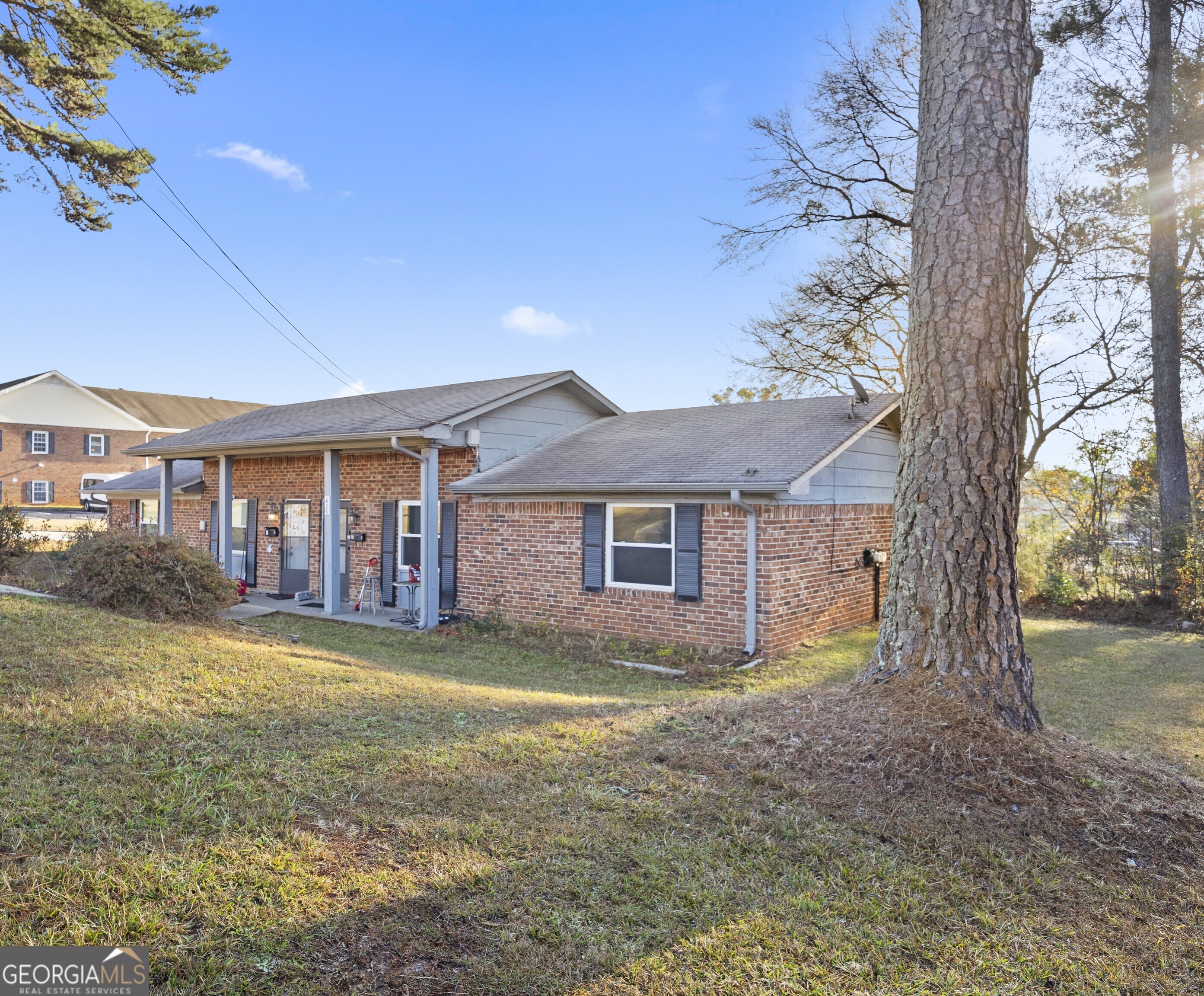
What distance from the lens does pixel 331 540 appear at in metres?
13.3

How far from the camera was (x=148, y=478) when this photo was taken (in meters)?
20.9

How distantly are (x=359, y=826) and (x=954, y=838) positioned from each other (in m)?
2.86

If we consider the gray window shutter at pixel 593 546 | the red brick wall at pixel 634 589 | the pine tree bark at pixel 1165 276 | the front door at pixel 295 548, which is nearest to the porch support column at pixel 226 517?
the front door at pixel 295 548

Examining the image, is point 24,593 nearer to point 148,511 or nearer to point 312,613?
point 312,613

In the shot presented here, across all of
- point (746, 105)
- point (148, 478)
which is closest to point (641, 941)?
point (746, 105)

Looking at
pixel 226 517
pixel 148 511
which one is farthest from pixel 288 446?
pixel 148 511

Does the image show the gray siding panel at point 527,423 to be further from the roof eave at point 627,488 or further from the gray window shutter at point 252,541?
the gray window shutter at point 252,541

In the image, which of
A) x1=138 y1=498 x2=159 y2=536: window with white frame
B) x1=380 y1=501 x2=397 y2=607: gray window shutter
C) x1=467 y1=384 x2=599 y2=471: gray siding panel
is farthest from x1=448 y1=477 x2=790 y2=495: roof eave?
x1=138 y1=498 x2=159 y2=536: window with white frame

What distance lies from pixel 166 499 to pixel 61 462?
27.5 m

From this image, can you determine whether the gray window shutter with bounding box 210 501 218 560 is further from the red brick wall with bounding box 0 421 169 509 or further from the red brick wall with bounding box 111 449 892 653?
the red brick wall with bounding box 0 421 169 509

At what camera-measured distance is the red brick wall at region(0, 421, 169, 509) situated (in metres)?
36.1

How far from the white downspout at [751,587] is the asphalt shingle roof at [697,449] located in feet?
1.95

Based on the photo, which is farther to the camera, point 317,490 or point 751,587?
point 317,490

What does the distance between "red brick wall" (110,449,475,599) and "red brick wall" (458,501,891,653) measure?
1.53m
